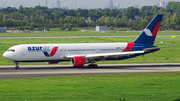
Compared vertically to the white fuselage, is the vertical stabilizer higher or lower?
higher

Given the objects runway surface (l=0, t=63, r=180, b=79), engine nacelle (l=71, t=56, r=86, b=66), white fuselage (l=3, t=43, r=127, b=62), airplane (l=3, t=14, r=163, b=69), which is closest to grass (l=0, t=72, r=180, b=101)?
runway surface (l=0, t=63, r=180, b=79)

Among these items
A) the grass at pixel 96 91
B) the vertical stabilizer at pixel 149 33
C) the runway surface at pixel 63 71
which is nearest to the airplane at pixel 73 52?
the vertical stabilizer at pixel 149 33

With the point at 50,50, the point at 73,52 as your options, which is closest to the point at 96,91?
the point at 50,50

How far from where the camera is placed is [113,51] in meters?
49.0

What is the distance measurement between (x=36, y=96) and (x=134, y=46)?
95.4 ft

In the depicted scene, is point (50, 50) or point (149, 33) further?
point (149, 33)

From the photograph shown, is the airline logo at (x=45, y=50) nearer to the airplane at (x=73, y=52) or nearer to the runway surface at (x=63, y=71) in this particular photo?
the airplane at (x=73, y=52)

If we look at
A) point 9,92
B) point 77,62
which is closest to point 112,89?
point 9,92

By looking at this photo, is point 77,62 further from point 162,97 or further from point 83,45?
point 162,97

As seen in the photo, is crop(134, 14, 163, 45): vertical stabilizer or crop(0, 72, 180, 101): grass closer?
crop(0, 72, 180, 101): grass

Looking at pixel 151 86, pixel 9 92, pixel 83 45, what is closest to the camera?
pixel 9 92

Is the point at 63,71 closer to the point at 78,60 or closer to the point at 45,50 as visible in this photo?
the point at 78,60

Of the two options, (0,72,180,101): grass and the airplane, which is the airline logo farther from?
(0,72,180,101): grass

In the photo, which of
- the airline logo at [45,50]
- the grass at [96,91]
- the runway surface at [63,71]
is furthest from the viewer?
the airline logo at [45,50]
